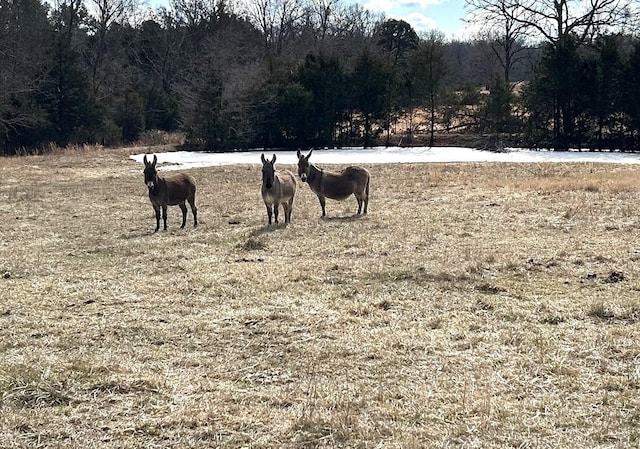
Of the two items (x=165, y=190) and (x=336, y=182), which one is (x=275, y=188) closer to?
(x=336, y=182)

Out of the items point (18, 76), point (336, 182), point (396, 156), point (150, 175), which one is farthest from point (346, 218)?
point (18, 76)

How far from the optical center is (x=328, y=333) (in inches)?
259

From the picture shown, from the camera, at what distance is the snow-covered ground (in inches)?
1184

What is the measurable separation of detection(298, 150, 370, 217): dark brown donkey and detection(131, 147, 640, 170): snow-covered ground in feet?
47.2

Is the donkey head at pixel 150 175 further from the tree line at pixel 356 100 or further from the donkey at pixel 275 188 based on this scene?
the tree line at pixel 356 100

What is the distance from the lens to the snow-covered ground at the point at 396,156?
98.6 ft

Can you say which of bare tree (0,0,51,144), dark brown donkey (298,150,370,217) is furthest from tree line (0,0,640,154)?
dark brown donkey (298,150,370,217)

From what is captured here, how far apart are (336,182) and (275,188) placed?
1.83 meters

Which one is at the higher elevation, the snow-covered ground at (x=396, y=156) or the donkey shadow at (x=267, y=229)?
the snow-covered ground at (x=396, y=156)

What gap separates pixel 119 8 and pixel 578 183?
142 ft

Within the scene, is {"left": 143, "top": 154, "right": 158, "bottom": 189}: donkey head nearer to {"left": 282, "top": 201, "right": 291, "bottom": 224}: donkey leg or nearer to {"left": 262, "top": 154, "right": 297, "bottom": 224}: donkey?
{"left": 262, "top": 154, "right": 297, "bottom": 224}: donkey

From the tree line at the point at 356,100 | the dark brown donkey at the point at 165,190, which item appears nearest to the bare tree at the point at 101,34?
the tree line at the point at 356,100

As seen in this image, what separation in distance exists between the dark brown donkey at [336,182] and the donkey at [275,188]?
2.53 feet

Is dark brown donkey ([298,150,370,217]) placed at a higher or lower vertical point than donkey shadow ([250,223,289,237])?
higher
